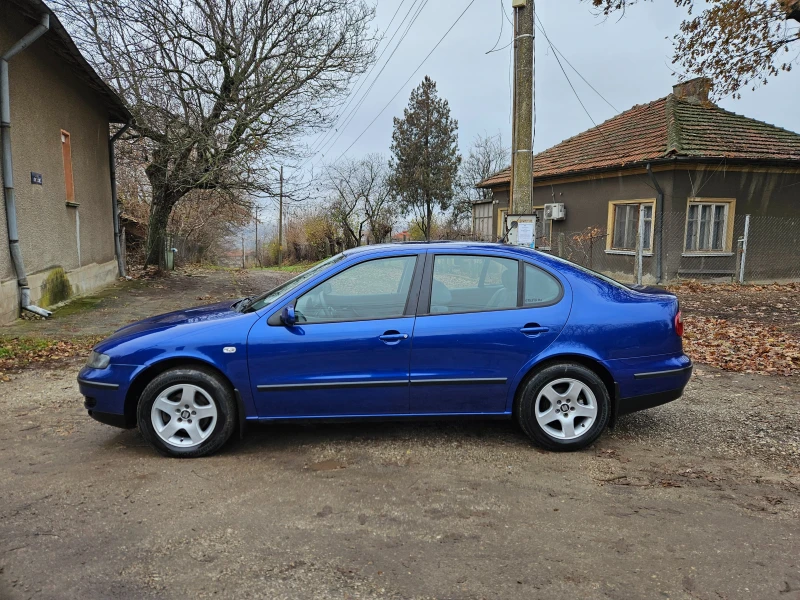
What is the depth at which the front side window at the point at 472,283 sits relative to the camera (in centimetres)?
415

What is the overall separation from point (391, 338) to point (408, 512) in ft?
3.90

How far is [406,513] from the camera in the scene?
3.25m

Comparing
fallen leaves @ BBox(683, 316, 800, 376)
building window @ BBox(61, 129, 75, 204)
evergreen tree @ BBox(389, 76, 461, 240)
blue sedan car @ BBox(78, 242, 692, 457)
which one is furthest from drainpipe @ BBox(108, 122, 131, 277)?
evergreen tree @ BBox(389, 76, 461, 240)

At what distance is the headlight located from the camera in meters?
4.01

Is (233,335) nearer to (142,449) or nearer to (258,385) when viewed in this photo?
(258,385)

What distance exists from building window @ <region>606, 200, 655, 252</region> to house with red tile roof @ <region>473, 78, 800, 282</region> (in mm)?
26

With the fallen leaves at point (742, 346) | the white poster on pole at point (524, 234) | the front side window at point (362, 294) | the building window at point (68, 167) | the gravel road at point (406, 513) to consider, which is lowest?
the gravel road at point (406, 513)

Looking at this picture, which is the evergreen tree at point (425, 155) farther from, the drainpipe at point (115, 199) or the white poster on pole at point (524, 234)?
the white poster on pole at point (524, 234)

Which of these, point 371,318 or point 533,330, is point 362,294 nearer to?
point 371,318

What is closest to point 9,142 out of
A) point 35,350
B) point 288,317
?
point 35,350

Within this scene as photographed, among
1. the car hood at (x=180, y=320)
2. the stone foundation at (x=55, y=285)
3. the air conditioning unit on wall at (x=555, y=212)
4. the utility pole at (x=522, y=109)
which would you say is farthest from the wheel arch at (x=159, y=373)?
the air conditioning unit on wall at (x=555, y=212)

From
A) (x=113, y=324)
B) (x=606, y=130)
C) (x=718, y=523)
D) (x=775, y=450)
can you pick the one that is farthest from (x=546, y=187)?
(x=718, y=523)

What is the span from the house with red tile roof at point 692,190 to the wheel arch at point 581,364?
30.5 feet

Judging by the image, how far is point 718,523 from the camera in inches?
123
